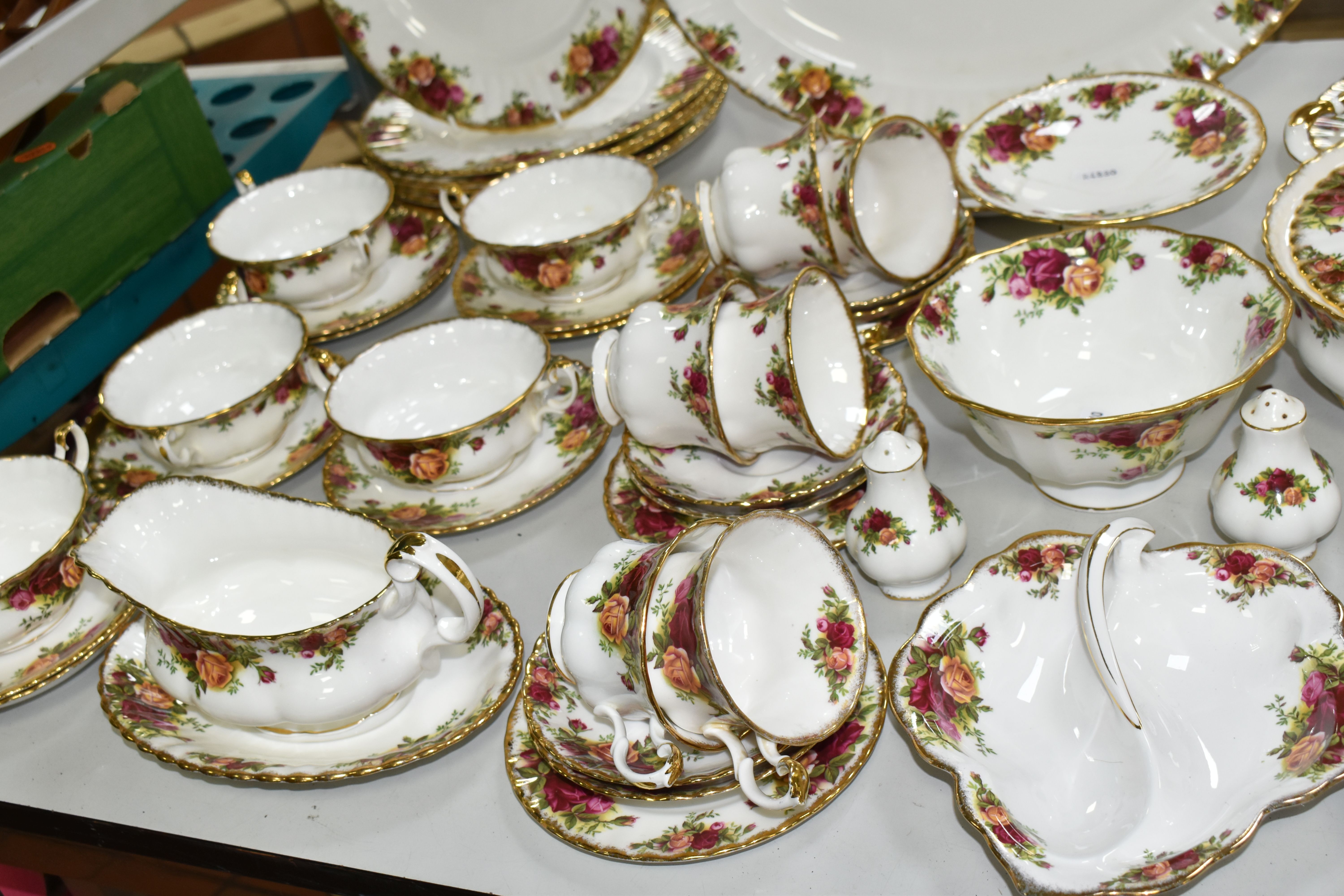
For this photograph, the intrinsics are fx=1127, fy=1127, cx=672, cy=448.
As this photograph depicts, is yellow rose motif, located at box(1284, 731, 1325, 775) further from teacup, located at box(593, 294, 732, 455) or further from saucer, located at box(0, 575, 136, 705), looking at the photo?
saucer, located at box(0, 575, 136, 705)

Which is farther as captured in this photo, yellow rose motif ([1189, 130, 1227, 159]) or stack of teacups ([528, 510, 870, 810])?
yellow rose motif ([1189, 130, 1227, 159])

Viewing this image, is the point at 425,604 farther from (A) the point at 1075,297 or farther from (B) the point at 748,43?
(B) the point at 748,43

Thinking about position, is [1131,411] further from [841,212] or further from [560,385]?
[560,385]

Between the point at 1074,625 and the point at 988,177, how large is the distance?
565mm

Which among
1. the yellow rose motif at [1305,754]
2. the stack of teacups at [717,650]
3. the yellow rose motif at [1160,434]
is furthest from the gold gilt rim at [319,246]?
the yellow rose motif at [1305,754]

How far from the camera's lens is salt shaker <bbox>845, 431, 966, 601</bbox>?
35.6 inches

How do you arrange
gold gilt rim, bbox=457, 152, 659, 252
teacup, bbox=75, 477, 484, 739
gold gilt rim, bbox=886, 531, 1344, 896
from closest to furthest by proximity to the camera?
gold gilt rim, bbox=886, 531, 1344, 896, teacup, bbox=75, 477, 484, 739, gold gilt rim, bbox=457, 152, 659, 252

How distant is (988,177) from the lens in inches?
47.9

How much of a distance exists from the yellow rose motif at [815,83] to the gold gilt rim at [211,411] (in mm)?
645

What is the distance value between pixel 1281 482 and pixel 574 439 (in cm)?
65

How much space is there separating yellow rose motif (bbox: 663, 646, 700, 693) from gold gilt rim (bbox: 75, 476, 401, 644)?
0.82 feet

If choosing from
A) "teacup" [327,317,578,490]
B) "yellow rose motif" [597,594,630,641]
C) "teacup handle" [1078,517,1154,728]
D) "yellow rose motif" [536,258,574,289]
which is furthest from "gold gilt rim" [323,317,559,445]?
"teacup handle" [1078,517,1154,728]

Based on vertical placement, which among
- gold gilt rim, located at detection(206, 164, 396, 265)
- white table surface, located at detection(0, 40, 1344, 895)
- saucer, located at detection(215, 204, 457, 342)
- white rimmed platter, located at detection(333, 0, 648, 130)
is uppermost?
white rimmed platter, located at detection(333, 0, 648, 130)

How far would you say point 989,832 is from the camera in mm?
712
